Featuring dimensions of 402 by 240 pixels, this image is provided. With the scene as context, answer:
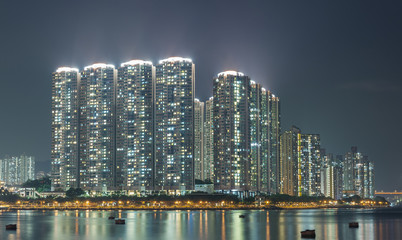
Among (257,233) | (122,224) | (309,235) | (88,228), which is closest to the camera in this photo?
(309,235)

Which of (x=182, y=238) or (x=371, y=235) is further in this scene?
(x=371, y=235)

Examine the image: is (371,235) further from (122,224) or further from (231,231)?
(122,224)

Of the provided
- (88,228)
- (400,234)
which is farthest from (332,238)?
(88,228)

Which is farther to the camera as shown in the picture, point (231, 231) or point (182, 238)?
point (231, 231)

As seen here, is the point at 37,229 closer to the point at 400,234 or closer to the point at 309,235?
the point at 309,235

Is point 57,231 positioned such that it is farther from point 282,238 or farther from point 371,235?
point 371,235

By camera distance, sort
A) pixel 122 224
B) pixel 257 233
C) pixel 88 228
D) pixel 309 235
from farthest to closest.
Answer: pixel 122 224 < pixel 88 228 < pixel 257 233 < pixel 309 235

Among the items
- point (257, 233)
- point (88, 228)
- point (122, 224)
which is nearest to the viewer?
point (257, 233)

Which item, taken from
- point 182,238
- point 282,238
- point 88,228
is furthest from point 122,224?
point 282,238
